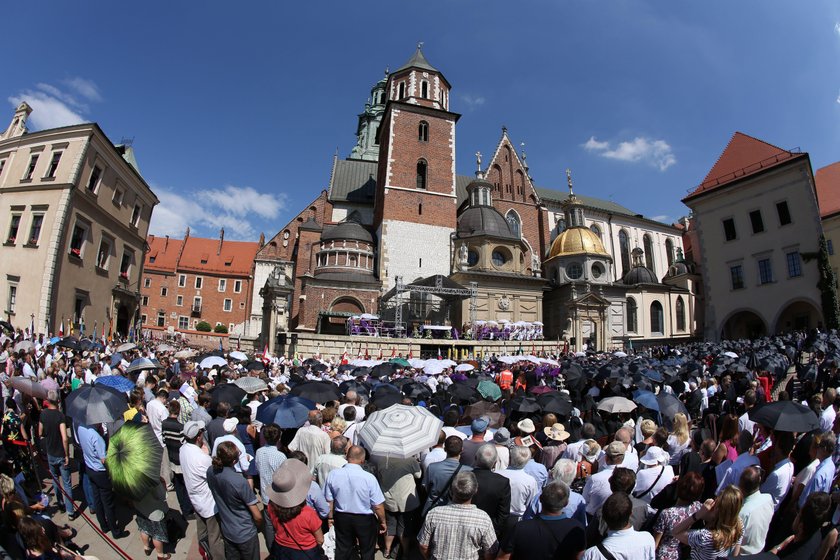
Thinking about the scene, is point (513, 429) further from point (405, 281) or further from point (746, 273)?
point (746, 273)

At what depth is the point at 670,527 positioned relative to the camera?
3484 millimetres

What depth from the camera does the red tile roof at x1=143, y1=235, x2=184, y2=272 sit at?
5175 cm

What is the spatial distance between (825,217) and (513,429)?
114 ft

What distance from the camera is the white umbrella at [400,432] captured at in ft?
15.8

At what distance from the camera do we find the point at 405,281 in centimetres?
3344

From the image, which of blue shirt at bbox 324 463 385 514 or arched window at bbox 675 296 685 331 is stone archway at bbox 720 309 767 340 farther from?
blue shirt at bbox 324 463 385 514

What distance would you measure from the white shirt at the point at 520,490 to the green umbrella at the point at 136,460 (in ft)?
11.6

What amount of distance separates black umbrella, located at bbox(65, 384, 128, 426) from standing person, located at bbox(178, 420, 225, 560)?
143 cm

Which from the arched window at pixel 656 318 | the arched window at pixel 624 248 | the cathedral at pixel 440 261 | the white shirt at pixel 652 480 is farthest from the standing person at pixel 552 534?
the arched window at pixel 624 248

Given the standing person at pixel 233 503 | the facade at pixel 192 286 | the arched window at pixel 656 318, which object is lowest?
the standing person at pixel 233 503

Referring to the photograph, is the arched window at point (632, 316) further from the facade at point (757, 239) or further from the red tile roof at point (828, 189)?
the red tile roof at point (828, 189)

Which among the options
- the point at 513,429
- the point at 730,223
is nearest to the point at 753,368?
the point at 513,429

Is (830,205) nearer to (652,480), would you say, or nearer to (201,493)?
(652,480)

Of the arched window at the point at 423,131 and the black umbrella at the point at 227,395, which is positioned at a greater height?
the arched window at the point at 423,131
